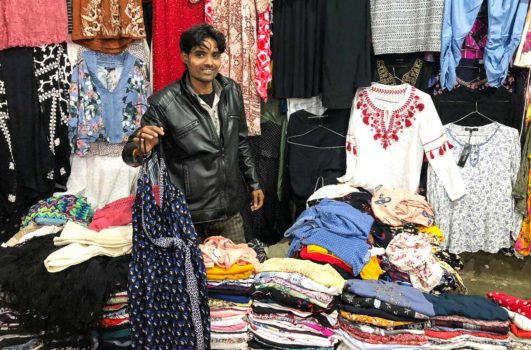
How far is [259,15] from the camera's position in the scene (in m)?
3.16

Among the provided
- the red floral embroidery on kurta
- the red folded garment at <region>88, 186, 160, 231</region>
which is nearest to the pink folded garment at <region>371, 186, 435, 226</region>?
the red floral embroidery on kurta

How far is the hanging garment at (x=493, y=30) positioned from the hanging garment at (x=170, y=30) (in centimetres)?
165

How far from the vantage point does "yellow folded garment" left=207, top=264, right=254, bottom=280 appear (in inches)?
82.9

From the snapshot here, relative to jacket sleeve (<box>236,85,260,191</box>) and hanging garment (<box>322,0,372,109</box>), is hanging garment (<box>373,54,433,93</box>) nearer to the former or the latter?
Result: hanging garment (<box>322,0,372,109</box>)

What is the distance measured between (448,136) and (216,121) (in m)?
1.70

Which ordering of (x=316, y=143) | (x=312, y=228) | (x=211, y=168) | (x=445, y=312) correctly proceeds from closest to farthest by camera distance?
(x=445, y=312)
(x=211, y=168)
(x=312, y=228)
(x=316, y=143)

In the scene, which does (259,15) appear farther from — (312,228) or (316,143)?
(312,228)

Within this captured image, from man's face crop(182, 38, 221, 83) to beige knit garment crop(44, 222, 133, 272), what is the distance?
2.90ft

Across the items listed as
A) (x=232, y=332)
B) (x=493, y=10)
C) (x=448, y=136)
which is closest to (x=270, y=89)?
(x=448, y=136)

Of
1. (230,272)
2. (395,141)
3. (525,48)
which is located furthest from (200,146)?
(525,48)

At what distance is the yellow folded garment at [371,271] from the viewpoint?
2.28 metres

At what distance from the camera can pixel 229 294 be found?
2.10 meters

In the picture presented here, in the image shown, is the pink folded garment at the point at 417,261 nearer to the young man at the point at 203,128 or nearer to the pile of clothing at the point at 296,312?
the pile of clothing at the point at 296,312

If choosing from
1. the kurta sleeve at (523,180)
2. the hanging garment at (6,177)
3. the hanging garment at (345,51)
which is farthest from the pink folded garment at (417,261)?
the hanging garment at (6,177)
